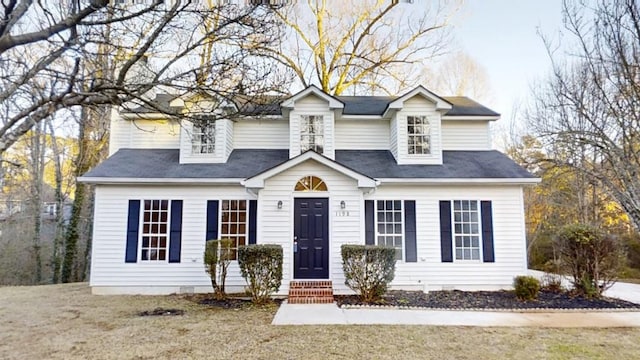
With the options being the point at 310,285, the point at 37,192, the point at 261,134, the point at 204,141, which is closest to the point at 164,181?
the point at 204,141

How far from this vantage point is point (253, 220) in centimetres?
989

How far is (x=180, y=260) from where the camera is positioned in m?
9.70

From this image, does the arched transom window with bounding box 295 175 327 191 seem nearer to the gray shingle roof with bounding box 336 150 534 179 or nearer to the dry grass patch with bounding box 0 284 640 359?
the gray shingle roof with bounding box 336 150 534 179

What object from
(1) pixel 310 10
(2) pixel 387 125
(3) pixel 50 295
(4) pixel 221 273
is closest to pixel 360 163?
(2) pixel 387 125

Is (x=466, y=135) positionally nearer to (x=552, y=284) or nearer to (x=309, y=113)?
(x=552, y=284)

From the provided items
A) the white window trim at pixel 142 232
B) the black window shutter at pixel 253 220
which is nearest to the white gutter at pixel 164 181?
the white window trim at pixel 142 232

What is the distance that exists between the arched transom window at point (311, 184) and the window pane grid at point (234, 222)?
165 cm

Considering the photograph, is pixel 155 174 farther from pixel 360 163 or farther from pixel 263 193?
pixel 360 163

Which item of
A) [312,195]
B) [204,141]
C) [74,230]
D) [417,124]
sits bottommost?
[74,230]

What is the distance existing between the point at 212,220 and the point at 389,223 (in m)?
4.85

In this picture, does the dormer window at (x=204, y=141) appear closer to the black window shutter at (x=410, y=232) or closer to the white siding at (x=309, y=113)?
the white siding at (x=309, y=113)

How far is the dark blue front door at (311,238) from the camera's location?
30.8 ft

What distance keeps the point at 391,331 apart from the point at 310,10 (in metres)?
16.9

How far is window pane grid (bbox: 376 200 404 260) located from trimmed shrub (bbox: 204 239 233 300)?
159 inches
